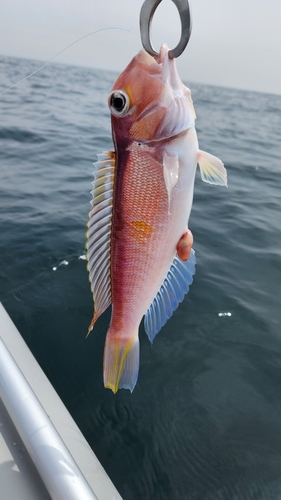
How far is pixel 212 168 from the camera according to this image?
4.43 feet

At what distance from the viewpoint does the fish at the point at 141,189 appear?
1.19m

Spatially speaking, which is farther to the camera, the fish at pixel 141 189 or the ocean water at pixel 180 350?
the ocean water at pixel 180 350

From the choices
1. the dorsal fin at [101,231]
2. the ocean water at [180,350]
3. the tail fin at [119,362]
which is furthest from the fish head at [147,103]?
the ocean water at [180,350]

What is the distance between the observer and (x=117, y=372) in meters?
1.42

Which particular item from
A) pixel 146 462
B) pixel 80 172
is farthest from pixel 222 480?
pixel 80 172

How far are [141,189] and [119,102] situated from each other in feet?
0.93

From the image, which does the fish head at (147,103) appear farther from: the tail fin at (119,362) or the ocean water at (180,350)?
the ocean water at (180,350)

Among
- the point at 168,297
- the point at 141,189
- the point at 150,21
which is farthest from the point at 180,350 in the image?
the point at 150,21

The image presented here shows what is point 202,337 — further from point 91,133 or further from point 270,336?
point 91,133

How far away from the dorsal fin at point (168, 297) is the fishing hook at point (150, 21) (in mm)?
736

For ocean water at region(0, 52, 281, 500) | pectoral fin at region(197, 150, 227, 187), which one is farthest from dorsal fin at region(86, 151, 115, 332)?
ocean water at region(0, 52, 281, 500)

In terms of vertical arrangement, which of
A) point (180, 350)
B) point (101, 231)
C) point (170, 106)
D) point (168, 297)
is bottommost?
point (180, 350)

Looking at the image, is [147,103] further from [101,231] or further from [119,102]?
[101,231]

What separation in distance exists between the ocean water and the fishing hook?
259 centimetres
